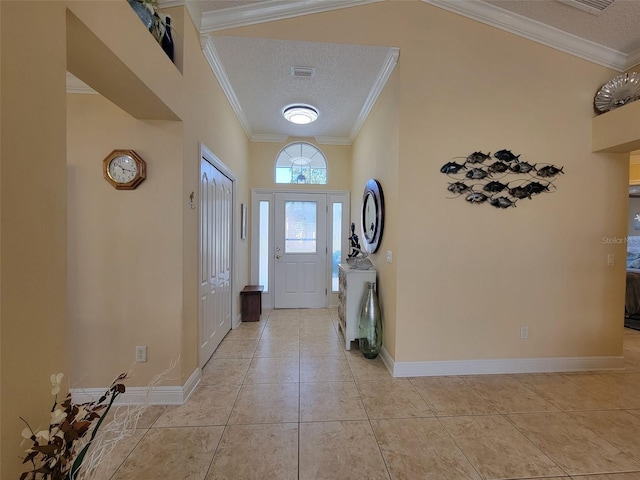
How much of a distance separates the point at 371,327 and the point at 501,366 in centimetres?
128

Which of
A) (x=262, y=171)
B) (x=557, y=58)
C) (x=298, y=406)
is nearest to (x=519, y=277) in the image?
(x=557, y=58)

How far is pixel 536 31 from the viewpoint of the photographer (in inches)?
105

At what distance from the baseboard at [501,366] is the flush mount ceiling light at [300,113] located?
3.10 m

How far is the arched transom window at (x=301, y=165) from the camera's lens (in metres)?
4.98

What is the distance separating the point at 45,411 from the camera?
97 cm

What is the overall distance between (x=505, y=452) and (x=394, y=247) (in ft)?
5.34

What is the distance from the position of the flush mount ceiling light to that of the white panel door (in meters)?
1.21

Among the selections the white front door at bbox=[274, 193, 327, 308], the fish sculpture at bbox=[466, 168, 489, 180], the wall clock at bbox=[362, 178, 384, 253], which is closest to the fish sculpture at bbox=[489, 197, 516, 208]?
the fish sculpture at bbox=[466, 168, 489, 180]

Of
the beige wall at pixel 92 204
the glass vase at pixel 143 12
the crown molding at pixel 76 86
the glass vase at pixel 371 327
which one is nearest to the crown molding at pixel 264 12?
the beige wall at pixel 92 204

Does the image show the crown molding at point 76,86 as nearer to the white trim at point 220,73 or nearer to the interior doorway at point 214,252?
the interior doorway at point 214,252

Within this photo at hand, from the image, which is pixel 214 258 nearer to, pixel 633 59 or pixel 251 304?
pixel 251 304

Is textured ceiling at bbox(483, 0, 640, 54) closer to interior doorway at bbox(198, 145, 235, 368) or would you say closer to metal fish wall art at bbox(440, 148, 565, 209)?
metal fish wall art at bbox(440, 148, 565, 209)

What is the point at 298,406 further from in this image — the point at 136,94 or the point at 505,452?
the point at 136,94

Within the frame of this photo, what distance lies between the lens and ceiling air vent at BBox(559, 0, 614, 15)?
233cm
